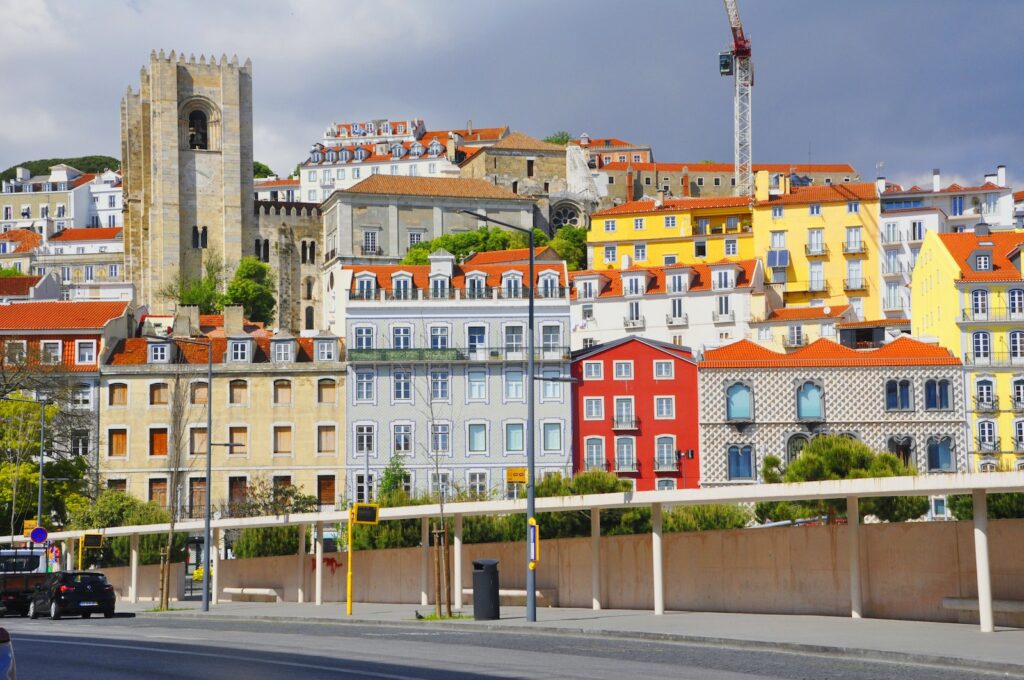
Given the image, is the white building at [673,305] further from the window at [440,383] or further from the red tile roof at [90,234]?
the red tile roof at [90,234]

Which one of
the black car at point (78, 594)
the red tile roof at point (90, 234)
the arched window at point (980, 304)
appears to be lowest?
the black car at point (78, 594)

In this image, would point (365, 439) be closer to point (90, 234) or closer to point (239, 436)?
point (239, 436)

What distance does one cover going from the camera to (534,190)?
6442 inches

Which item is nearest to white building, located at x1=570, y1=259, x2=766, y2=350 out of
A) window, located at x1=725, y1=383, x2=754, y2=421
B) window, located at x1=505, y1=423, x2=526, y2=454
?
window, located at x1=505, y1=423, x2=526, y2=454

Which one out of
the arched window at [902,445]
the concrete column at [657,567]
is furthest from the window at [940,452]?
the concrete column at [657,567]

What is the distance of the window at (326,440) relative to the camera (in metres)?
78.1

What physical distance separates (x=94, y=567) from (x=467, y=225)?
272ft

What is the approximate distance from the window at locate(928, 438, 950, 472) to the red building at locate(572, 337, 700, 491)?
10926 mm

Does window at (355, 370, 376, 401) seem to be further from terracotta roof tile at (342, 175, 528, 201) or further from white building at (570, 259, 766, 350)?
terracotta roof tile at (342, 175, 528, 201)

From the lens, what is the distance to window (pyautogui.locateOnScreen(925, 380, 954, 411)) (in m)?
74.5

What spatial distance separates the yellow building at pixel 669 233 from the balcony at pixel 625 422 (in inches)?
1746

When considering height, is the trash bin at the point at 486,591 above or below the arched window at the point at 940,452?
below

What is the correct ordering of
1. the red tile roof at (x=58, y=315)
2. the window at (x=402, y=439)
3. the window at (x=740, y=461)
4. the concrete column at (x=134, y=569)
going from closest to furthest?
the concrete column at (x=134, y=569), the window at (x=740, y=461), the window at (x=402, y=439), the red tile roof at (x=58, y=315)

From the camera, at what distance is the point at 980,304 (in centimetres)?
7950
